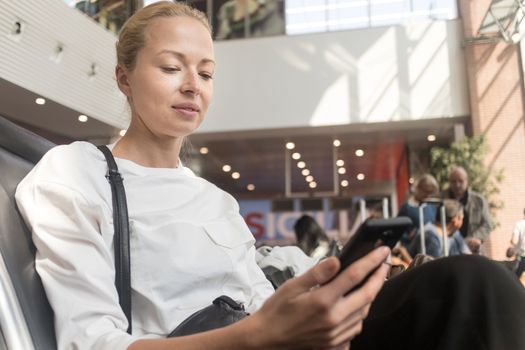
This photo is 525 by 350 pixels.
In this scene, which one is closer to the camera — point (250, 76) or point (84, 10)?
point (84, 10)

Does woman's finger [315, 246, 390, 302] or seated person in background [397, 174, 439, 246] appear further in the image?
seated person in background [397, 174, 439, 246]

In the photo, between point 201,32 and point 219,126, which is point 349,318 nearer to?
point 201,32

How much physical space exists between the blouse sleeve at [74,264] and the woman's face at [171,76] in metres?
0.27

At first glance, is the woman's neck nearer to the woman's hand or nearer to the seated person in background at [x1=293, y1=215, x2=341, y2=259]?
the woman's hand

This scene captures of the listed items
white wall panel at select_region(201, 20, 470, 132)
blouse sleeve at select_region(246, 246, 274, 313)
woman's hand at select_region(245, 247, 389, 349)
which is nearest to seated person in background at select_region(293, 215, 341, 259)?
blouse sleeve at select_region(246, 246, 274, 313)

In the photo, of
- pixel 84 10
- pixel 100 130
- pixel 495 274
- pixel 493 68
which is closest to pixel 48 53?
→ pixel 84 10

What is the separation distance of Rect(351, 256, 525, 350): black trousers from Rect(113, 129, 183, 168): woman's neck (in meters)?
0.55

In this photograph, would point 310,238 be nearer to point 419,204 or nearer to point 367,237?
point 419,204

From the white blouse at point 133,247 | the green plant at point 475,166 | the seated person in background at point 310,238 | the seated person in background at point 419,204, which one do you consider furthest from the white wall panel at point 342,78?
the white blouse at point 133,247

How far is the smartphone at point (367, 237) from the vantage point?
549 millimetres

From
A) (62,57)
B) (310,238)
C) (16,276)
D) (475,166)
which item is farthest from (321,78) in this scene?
(16,276)

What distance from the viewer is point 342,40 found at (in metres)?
9.95

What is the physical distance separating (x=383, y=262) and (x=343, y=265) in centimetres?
6

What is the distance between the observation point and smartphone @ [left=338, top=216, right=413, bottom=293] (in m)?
0.55
